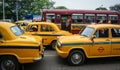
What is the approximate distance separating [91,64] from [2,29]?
4092 mm

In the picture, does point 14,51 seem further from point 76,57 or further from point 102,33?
point 102,33

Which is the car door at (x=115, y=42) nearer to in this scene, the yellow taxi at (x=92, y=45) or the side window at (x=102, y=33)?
the yellow taxi at (x=92, y=45)

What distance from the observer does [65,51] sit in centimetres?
972

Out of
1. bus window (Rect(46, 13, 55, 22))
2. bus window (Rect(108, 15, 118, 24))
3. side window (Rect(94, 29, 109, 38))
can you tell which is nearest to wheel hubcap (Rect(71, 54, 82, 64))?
side window (Rect(94, 29, 109, 38))

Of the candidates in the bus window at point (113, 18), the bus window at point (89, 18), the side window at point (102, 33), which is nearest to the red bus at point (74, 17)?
the bus window at point (89, 18)

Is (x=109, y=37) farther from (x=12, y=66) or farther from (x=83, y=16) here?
(x=83, y=16)

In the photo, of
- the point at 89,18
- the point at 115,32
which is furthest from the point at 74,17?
the point at 115,32

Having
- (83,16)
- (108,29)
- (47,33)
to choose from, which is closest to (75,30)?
(83,16)

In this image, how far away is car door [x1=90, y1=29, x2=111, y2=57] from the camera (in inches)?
391

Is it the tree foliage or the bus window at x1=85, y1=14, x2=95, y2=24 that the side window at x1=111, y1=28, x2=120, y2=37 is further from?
the tree foliage

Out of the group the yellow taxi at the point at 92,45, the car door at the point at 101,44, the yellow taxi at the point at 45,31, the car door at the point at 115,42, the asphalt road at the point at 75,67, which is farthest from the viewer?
the yellow taxi at the point at 45,31

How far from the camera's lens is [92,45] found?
9.90 meters

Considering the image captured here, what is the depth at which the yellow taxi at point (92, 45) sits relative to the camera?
977 cm

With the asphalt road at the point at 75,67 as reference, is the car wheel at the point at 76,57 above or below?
above
